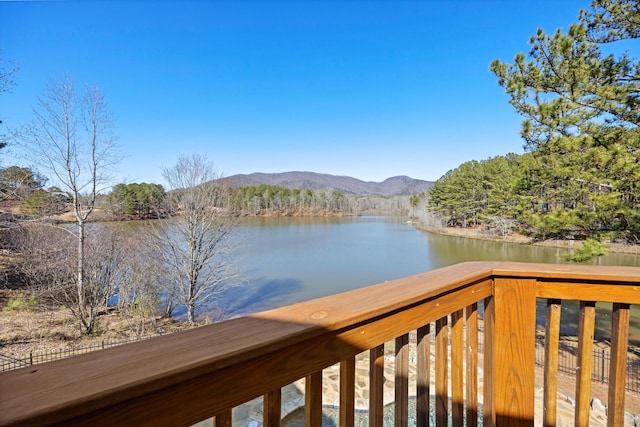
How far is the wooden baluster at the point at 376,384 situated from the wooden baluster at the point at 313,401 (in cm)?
16

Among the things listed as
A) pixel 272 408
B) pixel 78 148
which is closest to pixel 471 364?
pixel 272 408

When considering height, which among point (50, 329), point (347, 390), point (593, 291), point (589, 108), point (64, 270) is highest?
point (589, 108)

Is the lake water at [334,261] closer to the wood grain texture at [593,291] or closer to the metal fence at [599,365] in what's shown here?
the metal fence at [599,365]

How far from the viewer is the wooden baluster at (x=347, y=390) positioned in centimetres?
69

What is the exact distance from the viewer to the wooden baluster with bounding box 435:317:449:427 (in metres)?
0.92

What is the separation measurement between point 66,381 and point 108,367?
45mm

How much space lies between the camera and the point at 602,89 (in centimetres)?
543

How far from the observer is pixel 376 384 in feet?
2.55

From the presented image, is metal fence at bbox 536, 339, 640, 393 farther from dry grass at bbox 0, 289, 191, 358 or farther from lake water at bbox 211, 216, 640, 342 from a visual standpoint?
dry grass at bbox 0, 289, 191, 358

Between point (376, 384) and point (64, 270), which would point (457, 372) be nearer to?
point (376, 384)

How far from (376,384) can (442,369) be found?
0.28 metres

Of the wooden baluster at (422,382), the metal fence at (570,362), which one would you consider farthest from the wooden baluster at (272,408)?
the metal fence at (570,362)

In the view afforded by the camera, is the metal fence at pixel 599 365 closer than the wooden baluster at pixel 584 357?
No

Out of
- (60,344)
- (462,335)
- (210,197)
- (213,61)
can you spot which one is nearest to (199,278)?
(210,197)
